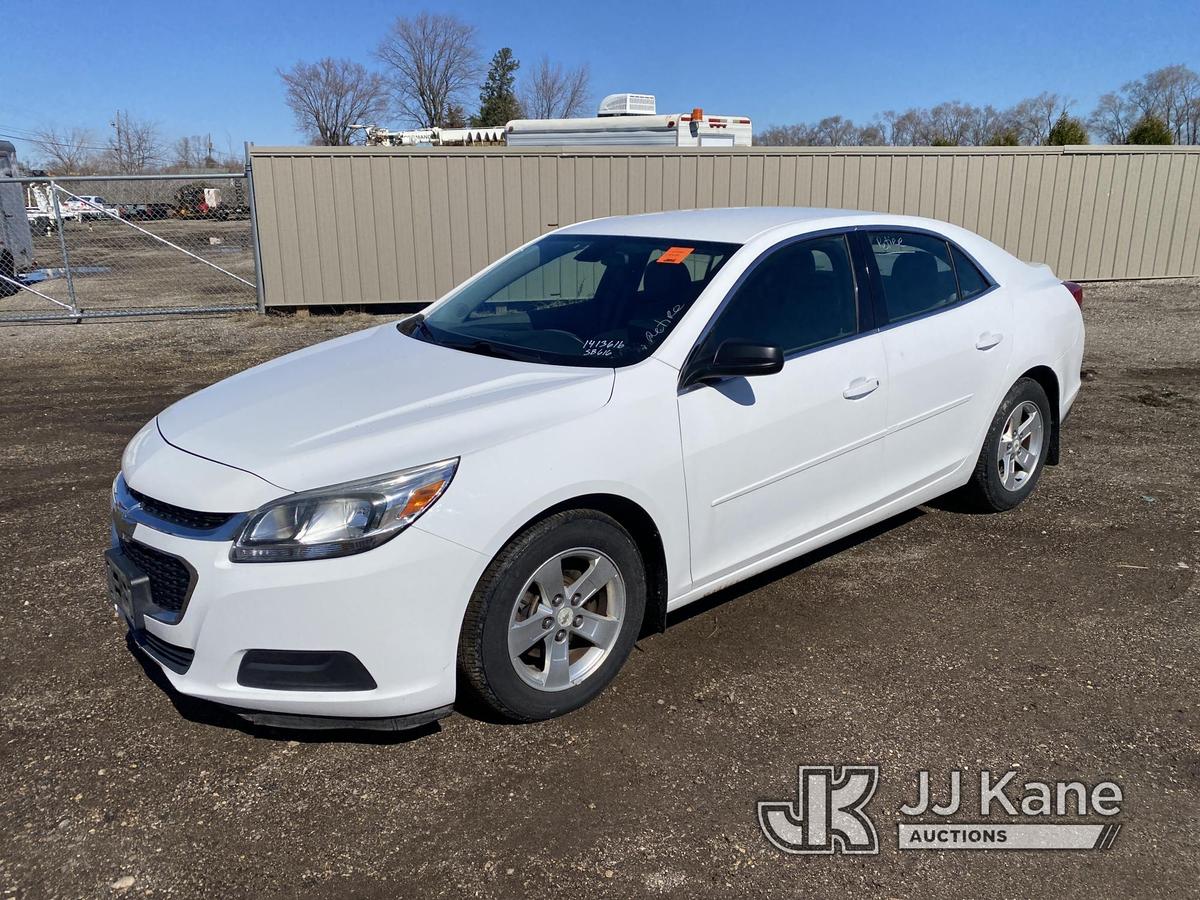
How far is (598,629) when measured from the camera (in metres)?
3.32

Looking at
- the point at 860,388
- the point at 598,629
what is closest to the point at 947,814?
the point at 598,629

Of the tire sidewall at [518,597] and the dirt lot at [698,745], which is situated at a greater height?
the tire sidewall at [518,597]

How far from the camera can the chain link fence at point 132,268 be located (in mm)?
12688

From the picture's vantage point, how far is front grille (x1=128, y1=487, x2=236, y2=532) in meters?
2.82

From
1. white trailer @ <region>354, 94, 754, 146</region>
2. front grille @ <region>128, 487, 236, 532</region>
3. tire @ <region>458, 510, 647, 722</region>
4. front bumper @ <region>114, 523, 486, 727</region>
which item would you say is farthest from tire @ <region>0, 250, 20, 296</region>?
tire @ <region>458, 510, 647, 722</region>

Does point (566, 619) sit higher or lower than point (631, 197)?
lower

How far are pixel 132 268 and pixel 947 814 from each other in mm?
20169

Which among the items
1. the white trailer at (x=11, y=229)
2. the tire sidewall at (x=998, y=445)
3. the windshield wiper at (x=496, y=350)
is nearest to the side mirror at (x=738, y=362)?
the windshield wiper at (x=496, y=350)

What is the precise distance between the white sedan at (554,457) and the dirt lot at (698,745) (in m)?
0.29

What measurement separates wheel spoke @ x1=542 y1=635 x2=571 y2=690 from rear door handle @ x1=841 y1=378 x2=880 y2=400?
1600 mm

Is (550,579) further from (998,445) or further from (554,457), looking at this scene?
(998,445)

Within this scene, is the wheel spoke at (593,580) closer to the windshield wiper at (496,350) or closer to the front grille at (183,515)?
the windshield wiper at (496,350)

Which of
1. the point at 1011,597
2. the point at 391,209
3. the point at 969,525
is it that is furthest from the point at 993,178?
the point at 1011,597

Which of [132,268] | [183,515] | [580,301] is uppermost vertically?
[580,301]
